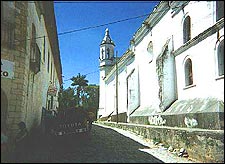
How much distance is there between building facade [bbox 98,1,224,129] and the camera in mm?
11641

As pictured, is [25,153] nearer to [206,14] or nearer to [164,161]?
[164,161]

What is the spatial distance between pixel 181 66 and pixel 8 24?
9.87 metres

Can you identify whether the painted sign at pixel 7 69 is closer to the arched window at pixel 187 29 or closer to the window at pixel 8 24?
the window at pixel 8 24

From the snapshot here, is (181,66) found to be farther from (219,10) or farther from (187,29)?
(219,10)

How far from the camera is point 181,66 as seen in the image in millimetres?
15398

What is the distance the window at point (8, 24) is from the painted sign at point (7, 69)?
505 millimetres

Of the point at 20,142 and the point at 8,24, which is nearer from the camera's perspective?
the point at 20,142

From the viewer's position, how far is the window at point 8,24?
8008 mm

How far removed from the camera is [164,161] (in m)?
8.46

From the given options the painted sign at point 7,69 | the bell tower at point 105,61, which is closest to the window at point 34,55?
the painted sign at point 7,69

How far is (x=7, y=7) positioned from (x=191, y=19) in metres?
9.25

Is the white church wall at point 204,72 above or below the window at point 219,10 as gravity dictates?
below

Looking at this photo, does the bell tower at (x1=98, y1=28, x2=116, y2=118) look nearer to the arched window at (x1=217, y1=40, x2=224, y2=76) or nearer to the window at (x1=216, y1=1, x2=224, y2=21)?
the arched window at (x1=217, y1=40, x2=224, y2=76)

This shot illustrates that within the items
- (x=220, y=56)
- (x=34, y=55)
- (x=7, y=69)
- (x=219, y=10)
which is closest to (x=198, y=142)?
(x=220, y=56)
